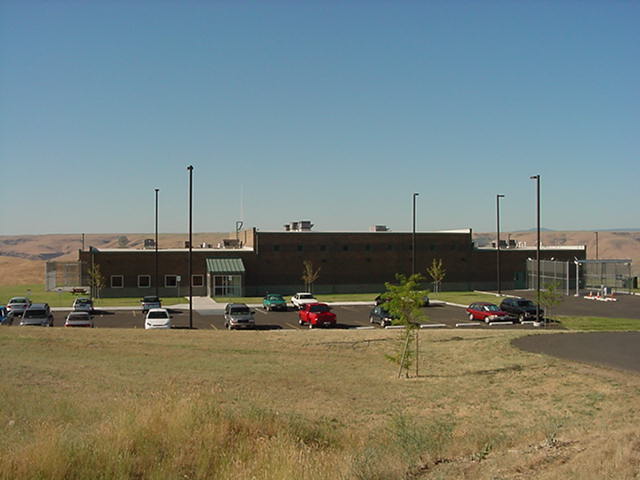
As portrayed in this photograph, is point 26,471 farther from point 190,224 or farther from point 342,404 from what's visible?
point 190,224

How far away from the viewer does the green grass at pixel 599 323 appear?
130 feet

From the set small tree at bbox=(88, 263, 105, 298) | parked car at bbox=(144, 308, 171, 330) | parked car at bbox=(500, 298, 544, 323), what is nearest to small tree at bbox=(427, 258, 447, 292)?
parked car at bbox=(500, 298, 544, 323)

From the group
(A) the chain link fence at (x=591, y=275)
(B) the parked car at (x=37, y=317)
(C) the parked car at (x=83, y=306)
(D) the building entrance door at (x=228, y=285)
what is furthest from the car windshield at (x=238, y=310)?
(A) the chain link fence at (x=591, y=275)

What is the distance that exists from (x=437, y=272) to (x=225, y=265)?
21.8 metres

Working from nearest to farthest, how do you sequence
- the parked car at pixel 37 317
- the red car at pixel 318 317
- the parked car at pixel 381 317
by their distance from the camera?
the parked car at pixel 37 317 < the red car at pixel 318 317 < the parked car at pixel 381 317

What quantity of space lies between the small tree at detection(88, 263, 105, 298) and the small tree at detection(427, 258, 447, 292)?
33.2 m

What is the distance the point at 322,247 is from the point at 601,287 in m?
28.6

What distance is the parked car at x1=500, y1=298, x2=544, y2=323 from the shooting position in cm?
4400

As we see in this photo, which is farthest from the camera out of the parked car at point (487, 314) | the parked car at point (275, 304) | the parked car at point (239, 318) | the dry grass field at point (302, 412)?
the parked car at point (275, 304)

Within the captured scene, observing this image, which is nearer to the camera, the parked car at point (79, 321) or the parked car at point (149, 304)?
the parked car at point (79, 321)

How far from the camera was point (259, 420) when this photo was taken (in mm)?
12398

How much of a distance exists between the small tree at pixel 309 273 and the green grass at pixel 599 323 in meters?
28.1

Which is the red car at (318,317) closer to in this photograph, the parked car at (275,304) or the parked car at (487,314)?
the parked car at (487,314)

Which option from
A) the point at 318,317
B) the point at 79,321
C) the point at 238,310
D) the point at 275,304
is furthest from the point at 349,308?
the point at 79,321
